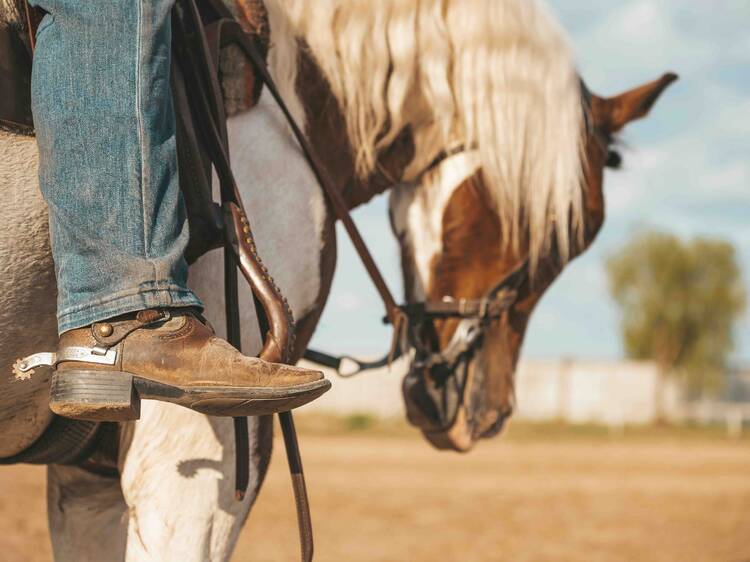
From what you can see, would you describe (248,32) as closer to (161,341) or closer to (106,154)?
(106,154)

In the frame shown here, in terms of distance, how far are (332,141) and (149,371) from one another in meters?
1.12

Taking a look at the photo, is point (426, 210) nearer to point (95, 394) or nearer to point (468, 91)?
point (468, 91)

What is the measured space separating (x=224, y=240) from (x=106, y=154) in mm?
322

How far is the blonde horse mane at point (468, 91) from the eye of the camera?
2.47m

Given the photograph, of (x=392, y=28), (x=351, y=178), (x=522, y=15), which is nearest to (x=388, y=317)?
(x=351, y=178)

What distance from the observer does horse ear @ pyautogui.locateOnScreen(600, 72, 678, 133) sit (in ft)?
9.76

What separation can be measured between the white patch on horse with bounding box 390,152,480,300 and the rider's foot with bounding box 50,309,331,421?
1244mm

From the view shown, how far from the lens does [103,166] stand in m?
1.57

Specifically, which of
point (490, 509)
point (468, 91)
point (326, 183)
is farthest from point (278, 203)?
point (490, 509)

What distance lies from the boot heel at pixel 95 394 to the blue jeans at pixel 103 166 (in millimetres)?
98

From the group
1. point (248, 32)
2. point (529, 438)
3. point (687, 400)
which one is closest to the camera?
point (248, 32)

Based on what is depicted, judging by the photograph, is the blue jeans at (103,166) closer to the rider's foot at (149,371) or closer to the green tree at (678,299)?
the rider's foot at (149,371)

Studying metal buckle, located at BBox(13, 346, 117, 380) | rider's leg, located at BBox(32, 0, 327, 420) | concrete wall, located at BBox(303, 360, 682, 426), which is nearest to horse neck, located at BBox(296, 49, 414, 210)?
rider's leg, located at BBox(32, 0, 327, 420)

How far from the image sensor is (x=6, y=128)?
163 centimetres
